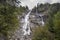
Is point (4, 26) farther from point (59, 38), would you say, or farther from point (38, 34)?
point (59, 38)

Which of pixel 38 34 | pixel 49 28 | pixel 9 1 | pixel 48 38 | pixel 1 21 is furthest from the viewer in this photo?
pixel 9 1

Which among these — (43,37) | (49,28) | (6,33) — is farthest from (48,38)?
(6,33)

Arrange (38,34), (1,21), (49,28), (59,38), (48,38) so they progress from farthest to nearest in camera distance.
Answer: (1,21), (49,28), (38,34), (48,38), (59,38)

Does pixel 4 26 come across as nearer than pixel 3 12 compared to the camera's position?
Yes

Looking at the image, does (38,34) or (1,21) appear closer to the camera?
(38,34)

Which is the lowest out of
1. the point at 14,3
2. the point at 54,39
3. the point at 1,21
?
the point at 54,39

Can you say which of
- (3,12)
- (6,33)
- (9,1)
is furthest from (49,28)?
(9,1)

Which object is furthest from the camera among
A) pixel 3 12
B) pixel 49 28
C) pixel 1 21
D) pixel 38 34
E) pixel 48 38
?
pixel 3 12

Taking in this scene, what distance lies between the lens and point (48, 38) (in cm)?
1789

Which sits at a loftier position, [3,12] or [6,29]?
[3,12]

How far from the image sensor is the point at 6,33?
2273 centimetres

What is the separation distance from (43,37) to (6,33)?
20.2ft

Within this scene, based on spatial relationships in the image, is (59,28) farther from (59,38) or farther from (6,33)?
(6,33)

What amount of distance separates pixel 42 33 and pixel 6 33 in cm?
580
